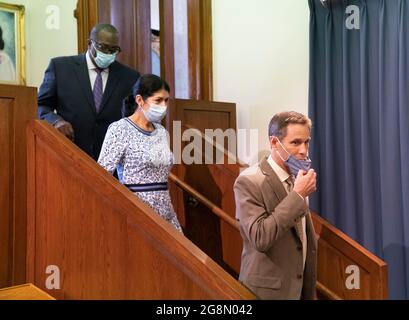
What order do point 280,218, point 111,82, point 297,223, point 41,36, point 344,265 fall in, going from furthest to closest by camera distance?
point 41,36 < point 111,82 < point 344,265 < point 297,223 < point 280,218

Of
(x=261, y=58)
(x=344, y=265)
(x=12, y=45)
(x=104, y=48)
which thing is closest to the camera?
(x=344, y=265)

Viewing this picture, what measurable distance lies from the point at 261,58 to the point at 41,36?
2.28 meters

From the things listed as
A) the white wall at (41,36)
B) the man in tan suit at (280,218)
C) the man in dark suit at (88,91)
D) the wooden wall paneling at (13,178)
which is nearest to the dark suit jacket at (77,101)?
the man in dark suit at (88,91)

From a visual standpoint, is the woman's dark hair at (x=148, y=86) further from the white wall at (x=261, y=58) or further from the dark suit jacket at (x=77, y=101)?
the white wall at (x=261, y=58)

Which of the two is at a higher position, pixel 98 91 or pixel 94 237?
pixel 98 91

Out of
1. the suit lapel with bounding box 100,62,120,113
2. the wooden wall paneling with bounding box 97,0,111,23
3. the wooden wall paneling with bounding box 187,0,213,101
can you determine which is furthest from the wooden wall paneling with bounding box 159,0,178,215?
the suit lapel with bounding box 100,62,120,113

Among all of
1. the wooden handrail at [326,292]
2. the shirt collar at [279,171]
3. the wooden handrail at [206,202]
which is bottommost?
the wooden handrail at [326,292]

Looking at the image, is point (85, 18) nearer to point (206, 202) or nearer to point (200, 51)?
point (200, 51)

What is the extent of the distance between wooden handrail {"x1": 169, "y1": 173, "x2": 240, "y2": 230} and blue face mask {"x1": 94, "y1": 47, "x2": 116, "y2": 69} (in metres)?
0.75

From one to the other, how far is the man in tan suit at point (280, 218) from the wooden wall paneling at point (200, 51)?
2.19 metres

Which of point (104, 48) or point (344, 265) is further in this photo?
point (104, 48)

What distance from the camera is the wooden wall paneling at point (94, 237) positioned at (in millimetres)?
1768

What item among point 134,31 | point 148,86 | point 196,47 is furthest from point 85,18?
point 148,86

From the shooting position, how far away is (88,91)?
109 inches
